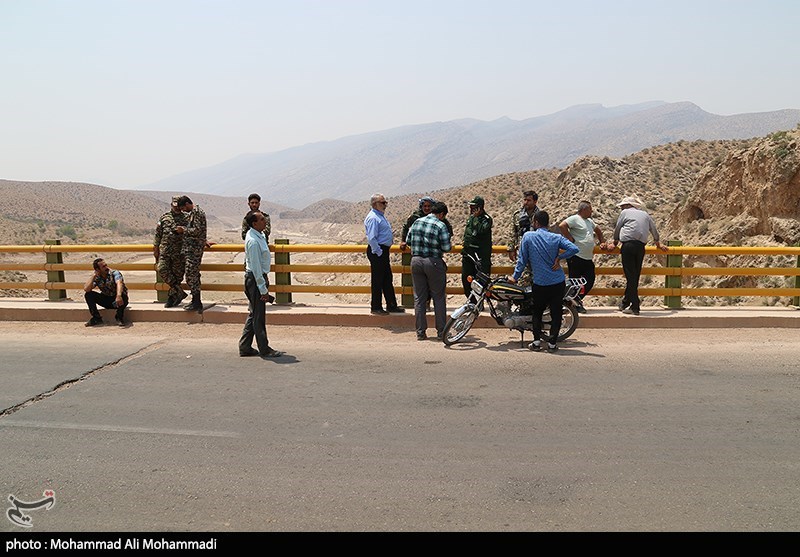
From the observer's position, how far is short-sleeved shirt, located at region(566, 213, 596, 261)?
9.95 meters

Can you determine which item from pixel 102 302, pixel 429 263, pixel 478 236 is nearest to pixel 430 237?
pixel 429 263

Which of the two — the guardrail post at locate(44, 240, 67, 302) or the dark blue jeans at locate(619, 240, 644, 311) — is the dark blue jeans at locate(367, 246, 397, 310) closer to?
the dark blue jeans at locate(619, 240, 644, 311)

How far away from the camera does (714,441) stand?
18.2ft

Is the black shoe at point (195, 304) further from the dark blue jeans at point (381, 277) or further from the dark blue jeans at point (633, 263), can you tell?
the dark blue jeans at point (633, 263)

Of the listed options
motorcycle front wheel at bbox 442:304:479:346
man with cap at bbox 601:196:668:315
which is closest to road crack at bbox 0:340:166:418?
motorcycle front wheel at bbox 442:304:479:346

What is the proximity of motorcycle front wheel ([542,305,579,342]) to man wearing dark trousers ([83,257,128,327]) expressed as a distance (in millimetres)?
6614

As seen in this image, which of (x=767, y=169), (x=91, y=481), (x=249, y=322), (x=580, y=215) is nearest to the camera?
(x=91, y=481)

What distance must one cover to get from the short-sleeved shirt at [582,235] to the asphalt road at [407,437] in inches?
56.9

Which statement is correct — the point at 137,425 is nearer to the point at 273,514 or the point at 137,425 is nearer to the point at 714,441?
the point at 273,514

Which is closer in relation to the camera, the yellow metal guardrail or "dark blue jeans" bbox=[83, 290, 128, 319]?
the yellow metal guardrail

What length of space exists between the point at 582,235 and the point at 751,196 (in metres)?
16.5

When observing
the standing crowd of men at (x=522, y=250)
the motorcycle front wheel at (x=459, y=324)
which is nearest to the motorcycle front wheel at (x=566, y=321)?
the standing crowd of men at (x=522, y=250)
